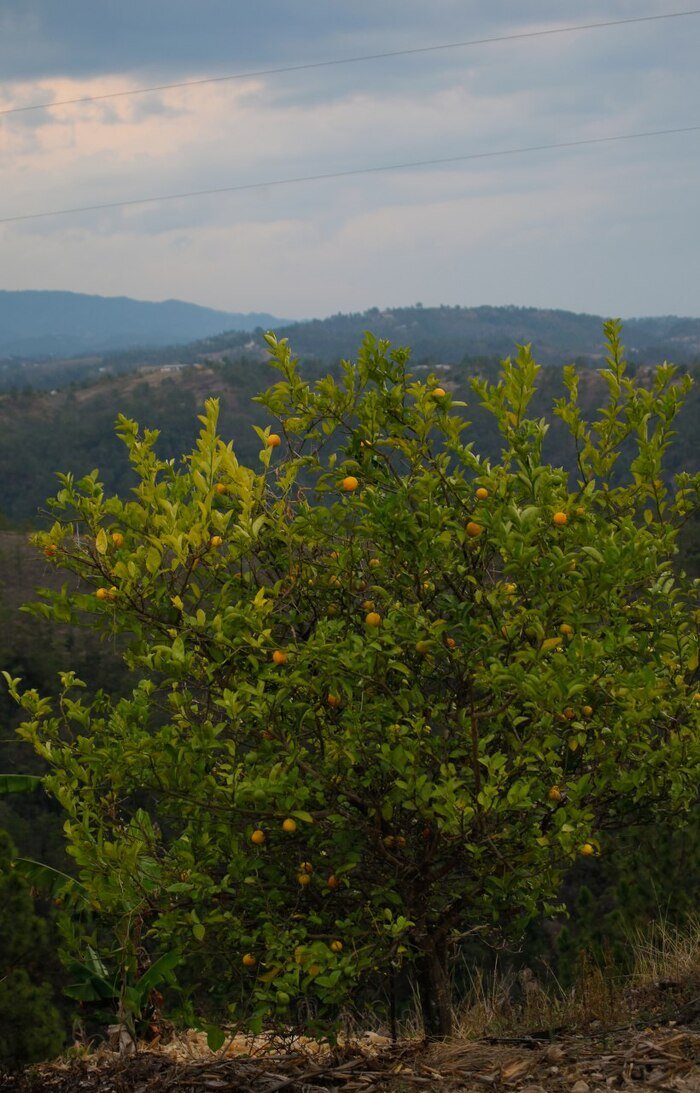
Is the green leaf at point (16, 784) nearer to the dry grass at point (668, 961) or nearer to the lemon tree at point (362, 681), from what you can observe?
the lemon tree at point (362, 681)

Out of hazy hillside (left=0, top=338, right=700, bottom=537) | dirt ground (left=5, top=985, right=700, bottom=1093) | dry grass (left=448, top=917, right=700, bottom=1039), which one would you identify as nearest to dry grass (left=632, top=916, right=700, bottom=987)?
dry grass (left=448, top=917, right=700, bottom=1039)

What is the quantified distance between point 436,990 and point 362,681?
1.55m

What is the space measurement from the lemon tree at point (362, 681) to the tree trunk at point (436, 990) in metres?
0.17

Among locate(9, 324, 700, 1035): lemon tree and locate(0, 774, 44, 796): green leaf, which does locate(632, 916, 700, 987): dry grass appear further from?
locate(0, 774, 44, 796): green leaf

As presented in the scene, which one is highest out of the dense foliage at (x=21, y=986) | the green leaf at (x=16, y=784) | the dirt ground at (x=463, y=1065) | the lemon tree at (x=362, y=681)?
the lemon tree at (x=362, y=681)

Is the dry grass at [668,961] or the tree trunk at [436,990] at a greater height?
the tree trunk at [436,990]

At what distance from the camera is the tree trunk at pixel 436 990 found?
405 centimetres

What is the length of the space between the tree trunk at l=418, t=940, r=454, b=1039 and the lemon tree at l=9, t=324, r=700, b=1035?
0.17m

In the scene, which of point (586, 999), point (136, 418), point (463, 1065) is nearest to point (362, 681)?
point (463, 1065)

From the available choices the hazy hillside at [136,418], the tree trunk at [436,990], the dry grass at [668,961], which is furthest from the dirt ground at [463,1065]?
the hazy hillside at [136,418]

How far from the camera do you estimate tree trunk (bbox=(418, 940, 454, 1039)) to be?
13.3 ft

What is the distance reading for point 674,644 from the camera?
11.6ft

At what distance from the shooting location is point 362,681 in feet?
10.9

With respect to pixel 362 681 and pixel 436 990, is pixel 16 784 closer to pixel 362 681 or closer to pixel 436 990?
pixel 436 990
